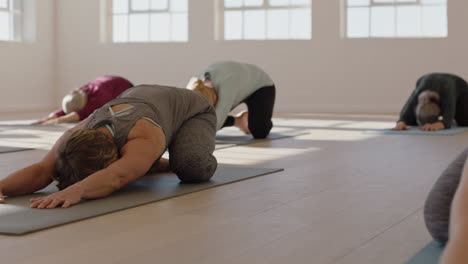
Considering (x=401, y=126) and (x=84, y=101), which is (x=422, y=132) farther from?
(x=84, y=101)

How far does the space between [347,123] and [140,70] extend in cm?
467

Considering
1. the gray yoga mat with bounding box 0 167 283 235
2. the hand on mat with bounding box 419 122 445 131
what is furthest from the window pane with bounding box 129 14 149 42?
the gray yoga mat with bounding box 0 167 283 235

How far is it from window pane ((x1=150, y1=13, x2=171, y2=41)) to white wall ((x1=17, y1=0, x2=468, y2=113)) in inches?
10.7

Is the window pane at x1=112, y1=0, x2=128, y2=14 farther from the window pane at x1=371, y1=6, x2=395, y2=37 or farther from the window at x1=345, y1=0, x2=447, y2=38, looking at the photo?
the window pane at x1=371, y1=6, x2=395, y2=37

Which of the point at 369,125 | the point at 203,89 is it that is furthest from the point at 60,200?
the point at 369,125

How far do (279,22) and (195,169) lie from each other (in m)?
8.32

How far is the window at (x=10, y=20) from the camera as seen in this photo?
1151 cm

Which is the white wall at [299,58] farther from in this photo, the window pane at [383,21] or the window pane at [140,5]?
the window pane at [140,5]

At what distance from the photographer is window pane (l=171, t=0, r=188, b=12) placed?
11.8 meters

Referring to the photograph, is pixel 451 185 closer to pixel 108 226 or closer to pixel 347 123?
pixel 108 226

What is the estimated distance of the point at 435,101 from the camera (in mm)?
6812

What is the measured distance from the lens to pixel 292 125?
7992mm

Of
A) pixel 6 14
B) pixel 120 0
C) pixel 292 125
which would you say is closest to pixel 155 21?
pixel 120 0

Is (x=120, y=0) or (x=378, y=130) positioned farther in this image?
(x=120, y=0)
